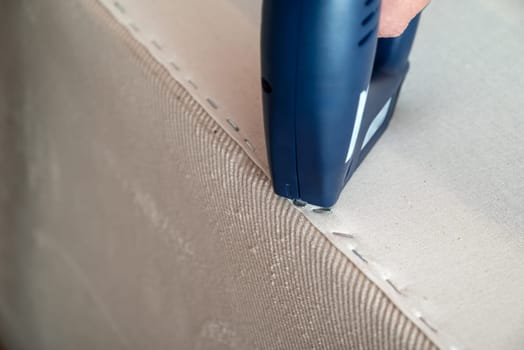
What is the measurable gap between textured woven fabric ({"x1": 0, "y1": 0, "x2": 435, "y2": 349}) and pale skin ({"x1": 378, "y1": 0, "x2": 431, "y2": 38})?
0.07m

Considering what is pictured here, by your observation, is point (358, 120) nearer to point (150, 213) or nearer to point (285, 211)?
point (285, 211)

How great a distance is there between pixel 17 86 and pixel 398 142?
10.8 inches

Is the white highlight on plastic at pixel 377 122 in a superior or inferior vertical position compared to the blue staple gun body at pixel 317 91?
inferior

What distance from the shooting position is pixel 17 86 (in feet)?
1.35

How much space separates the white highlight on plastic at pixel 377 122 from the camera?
0.25 m

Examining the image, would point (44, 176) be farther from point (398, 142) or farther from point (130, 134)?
point (398, 142)

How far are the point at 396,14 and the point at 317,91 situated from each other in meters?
0.04

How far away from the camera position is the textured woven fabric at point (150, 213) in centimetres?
23

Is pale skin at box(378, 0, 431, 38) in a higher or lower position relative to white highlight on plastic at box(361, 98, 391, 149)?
higher

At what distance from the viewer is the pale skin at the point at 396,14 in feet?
0.68

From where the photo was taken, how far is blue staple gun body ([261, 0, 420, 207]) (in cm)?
18

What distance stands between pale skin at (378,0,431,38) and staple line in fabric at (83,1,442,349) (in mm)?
74

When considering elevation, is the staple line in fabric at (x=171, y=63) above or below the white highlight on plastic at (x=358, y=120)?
above

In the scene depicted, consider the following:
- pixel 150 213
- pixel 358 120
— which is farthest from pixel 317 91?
pixel 150 213
